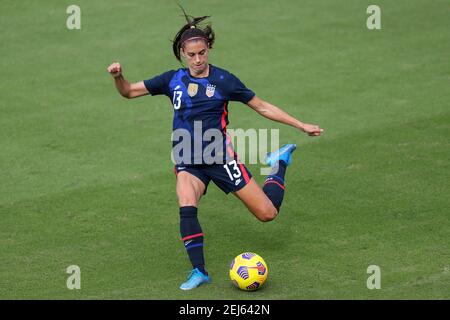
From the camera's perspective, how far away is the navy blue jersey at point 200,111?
9.27m

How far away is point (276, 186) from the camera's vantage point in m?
10.2

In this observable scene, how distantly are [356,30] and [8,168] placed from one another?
8671mm

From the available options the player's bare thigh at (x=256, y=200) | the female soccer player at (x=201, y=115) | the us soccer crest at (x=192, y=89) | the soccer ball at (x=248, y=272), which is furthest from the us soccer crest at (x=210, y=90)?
the soccer ball at (x=248, y=272)

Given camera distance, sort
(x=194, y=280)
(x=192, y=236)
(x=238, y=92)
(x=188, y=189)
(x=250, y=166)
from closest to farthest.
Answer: (x=194, y=280)
(x=192, y=236)
(x=188, y=189)
(x=238, y=92)
(x=250, y=166)

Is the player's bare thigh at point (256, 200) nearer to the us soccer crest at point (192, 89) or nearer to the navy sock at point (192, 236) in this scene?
the navy sock at point (192, 236)

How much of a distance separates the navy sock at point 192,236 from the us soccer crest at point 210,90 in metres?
1.26

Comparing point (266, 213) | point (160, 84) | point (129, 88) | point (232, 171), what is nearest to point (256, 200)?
point (266, 213)

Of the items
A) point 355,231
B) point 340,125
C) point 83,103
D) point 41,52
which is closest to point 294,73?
point 340,125

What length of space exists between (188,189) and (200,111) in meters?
0.86

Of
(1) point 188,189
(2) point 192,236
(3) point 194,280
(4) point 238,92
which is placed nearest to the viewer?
(3) point 194,280

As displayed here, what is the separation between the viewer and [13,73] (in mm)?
16188

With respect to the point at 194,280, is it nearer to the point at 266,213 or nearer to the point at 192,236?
the point at 192,236

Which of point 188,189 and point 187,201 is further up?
point 188,189

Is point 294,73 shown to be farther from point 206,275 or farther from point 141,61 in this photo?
point 206,275
